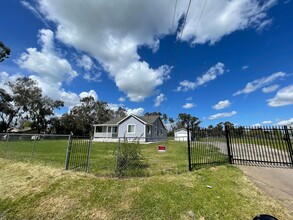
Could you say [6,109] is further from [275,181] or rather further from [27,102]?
[275,181]

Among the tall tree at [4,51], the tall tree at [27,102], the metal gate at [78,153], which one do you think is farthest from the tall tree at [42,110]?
the metal gate at [78,153]

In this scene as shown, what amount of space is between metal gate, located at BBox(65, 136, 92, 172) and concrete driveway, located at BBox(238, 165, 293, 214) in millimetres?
6331

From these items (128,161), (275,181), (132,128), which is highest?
(132,128)

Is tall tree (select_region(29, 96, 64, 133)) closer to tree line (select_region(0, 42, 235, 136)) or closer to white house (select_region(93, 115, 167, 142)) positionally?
tree line (select_region(0, 42, 235, 136))

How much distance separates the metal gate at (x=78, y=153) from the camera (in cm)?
676

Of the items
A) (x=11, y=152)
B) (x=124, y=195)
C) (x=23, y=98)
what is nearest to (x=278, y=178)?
(x=124, y=195)

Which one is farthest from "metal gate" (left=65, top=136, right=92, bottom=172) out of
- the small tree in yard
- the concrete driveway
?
the concrete driveway

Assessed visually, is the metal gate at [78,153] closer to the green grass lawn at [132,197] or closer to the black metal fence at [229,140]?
the green grass lawn at [132,197]

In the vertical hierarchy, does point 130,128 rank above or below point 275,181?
above

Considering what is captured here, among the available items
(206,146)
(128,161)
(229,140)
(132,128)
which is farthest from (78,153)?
(132,128)

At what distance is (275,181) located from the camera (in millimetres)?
5891

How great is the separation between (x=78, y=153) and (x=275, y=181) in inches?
303

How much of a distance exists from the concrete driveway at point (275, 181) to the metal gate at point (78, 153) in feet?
20.8

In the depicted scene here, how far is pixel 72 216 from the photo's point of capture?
12.3 ft
